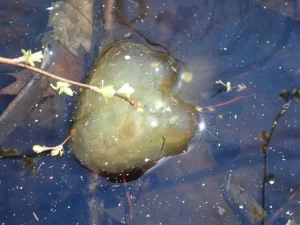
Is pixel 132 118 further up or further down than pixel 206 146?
further up

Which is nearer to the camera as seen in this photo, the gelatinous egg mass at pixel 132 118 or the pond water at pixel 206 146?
the gelatinous egg mass at pixel 132 118

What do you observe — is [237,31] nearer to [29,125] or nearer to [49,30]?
[49,30]

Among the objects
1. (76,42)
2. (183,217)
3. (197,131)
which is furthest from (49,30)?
(183,217)

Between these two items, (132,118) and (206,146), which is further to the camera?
(206,146)

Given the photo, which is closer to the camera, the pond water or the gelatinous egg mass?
the gelatinous egg mass
